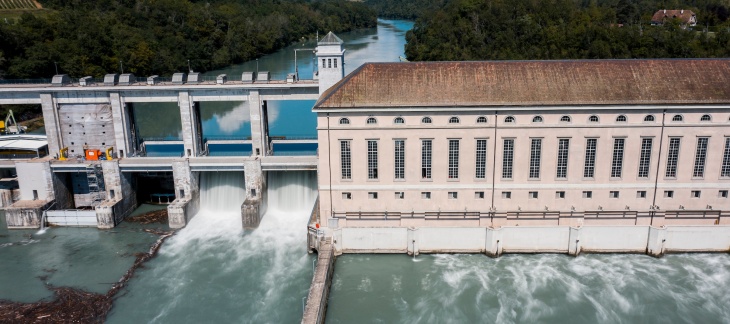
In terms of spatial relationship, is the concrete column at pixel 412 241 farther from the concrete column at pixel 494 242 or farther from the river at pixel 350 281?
the concrete column at pixel 494 242

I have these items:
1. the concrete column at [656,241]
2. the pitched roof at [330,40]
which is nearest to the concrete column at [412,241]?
the concrete column at [656,241]

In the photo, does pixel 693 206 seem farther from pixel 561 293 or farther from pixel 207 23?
pixel 207 23

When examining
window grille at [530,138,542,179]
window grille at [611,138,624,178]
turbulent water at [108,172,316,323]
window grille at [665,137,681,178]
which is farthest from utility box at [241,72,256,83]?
window grille at [665,137,681,178]

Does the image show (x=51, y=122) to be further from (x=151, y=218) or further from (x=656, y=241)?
(x=656, y=241)

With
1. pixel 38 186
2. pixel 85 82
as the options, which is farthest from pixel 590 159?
pixel 38 186

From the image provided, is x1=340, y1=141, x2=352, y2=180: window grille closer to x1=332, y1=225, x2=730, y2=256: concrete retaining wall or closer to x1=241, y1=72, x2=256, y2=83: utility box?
x1=332, y1=225, x2=730, y2=256: concrete retaining wall

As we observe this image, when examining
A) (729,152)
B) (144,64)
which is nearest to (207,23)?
(144,64)
